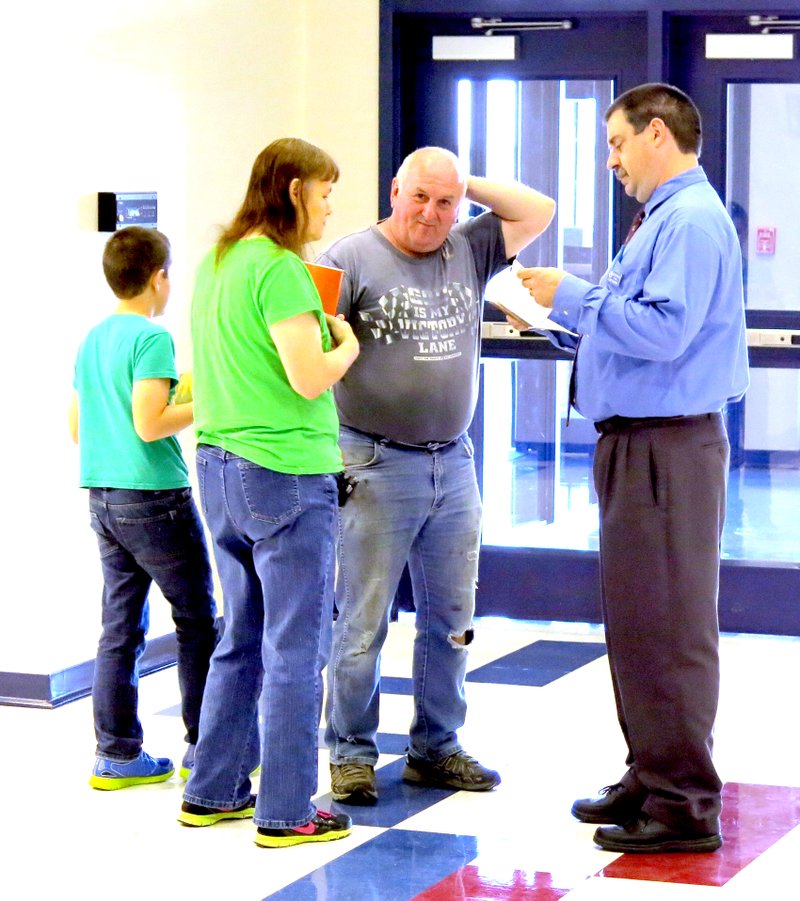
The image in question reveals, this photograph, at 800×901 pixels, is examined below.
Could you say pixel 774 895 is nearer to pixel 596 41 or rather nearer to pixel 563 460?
pixel 563 460

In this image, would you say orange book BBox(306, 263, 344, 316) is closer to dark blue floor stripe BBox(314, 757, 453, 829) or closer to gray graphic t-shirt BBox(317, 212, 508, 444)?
gray graphic t-shirt BBox(317, 212, 508, 444)

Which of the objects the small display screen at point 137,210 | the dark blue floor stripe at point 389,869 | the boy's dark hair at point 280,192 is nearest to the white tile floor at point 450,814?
the dark blue floor stripe at point 389,869

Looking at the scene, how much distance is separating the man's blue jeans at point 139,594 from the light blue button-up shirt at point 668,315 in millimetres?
1012

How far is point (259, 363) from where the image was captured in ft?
10.0

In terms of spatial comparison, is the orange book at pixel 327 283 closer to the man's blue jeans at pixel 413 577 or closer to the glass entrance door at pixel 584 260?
the man's blue jeans at pixel 413 577

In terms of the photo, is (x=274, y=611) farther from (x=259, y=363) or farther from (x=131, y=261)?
(x=131, y=261)

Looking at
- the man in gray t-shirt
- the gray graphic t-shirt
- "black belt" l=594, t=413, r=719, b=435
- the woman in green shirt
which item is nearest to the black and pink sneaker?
the woman in green shirt

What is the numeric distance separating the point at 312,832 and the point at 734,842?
2.90ft

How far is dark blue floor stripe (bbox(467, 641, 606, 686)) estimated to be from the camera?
4.73 metres

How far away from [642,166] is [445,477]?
0.86 meters

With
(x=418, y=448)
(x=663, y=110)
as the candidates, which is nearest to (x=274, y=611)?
(x=418, y=448)

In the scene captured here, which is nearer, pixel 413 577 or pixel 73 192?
pixel 413 577

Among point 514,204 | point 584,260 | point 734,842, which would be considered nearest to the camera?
point 734,842

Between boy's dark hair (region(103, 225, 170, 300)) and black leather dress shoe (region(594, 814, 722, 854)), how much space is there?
5.35 ft
